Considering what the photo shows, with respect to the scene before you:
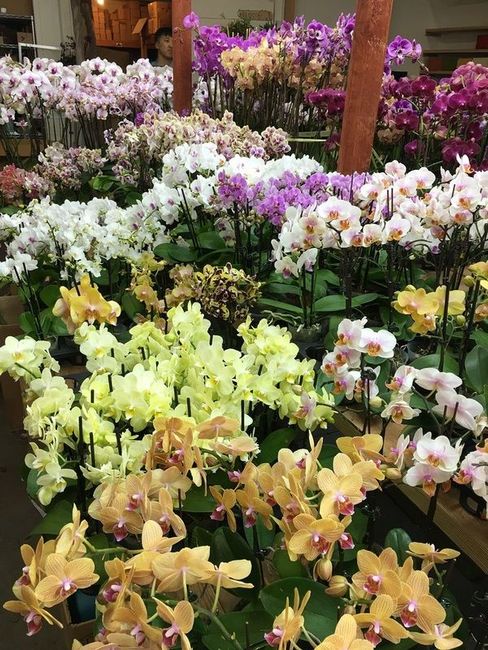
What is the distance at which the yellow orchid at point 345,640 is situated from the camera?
441 mm

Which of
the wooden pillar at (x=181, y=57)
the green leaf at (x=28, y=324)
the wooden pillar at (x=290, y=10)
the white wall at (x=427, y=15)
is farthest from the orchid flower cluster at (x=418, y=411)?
the wooden pillar at (x=290, y=10)

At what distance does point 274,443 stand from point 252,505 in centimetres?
25

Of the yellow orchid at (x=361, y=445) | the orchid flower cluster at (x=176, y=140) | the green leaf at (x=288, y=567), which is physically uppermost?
the orchid flower cluster at (x=176, y=140)

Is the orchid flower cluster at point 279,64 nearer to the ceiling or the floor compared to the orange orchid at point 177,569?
nearer to the ceiling

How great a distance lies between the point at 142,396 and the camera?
2.50 ft

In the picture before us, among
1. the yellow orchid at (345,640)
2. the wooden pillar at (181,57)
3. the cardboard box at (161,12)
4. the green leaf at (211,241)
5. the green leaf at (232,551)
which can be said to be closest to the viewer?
the yellow orchid at (345,640)

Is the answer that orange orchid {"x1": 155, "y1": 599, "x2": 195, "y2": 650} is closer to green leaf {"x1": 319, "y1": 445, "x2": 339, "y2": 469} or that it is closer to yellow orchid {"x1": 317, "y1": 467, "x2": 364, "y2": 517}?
yellow orchid {"x1": 317, "y1": 467, "x2": 364, "y2": 517}

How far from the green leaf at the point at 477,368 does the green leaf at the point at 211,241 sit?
0.80 metres

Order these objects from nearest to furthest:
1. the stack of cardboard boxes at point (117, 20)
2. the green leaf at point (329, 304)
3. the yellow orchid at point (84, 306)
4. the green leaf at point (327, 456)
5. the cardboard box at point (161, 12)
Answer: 1. the green leaf at point (327, 456)
2. the yellow orchid at point (84, 306)
3. the green leaf at point (329, 304)
4. the cardboard box at point (161, 12)
5. the stack of cardboard boxes at point (117, 20)

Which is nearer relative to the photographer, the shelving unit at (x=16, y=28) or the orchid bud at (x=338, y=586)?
the orchid bud at (x=338, y=586)

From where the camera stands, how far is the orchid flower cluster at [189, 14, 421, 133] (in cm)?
198

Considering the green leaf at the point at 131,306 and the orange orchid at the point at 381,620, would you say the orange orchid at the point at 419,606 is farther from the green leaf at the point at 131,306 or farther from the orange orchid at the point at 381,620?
the green leaf at the point at 131,306

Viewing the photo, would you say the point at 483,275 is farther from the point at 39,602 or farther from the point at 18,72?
the point at 18,72

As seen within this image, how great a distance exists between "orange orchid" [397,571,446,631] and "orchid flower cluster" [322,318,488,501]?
14 centimetres
